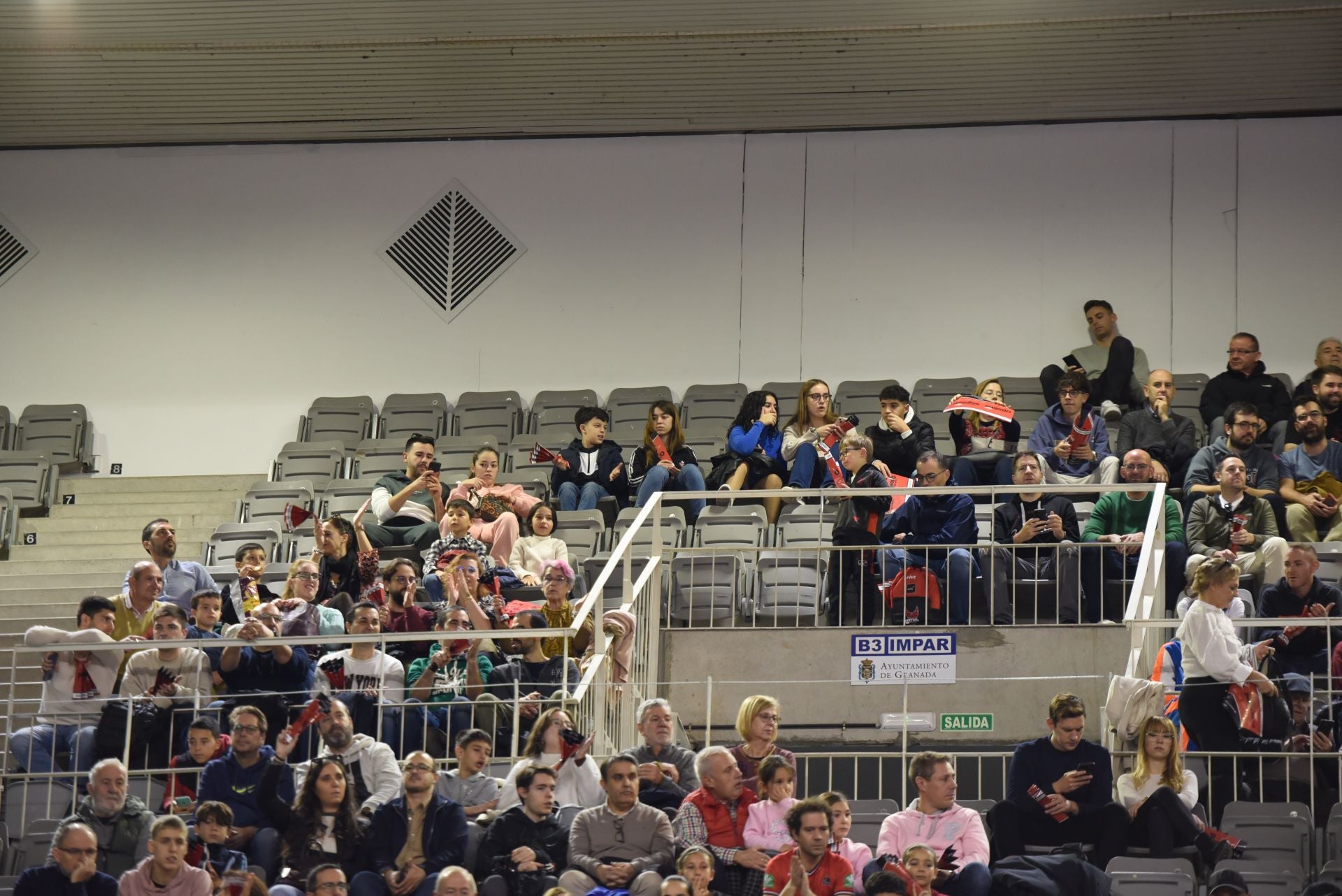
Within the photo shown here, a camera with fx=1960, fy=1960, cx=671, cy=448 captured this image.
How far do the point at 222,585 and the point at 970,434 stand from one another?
4668 millimetres

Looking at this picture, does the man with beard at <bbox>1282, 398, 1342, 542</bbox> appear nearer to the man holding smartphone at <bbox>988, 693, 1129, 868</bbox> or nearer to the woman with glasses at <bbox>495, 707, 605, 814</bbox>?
the man holding smartphone at <bbox>988, 693, 1129, 868</bbox>

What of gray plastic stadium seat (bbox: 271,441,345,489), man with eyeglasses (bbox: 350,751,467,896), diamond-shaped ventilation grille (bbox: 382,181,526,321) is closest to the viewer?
man with eyeglasses (bbox: 350,751,467,896)

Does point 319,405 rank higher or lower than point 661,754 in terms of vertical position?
higher

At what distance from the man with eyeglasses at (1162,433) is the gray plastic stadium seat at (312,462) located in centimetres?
571

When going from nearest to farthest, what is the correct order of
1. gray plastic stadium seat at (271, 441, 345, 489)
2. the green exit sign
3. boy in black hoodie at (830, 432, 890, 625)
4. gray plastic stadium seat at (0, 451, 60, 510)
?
the green exit sign
boy in black hoodie at (830, 432, 890, 625)
gray plastic stadium seat at (0, 451, 60, 510)
gray plastic stadium seat at (271, 441, 345, 489)

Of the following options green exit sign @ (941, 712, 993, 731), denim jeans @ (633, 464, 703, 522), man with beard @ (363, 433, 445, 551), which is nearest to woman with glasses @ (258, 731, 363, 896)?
green exit sign @ (941, 712, 993, 731)

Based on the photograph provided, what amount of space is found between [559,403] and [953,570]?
16.4 feet

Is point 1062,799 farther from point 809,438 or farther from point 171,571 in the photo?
point 171,571

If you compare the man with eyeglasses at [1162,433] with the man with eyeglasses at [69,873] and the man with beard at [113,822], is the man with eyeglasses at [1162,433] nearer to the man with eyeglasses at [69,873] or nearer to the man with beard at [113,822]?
the man with beard at [113,822]

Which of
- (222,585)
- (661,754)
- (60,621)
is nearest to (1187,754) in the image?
(661,754)

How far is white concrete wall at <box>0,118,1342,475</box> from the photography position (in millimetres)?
14938

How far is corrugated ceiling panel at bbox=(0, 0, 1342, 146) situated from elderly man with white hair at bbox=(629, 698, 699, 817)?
642cm

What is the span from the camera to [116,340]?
15781 mm

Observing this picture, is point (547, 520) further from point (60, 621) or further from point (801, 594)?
point (60, 621)
